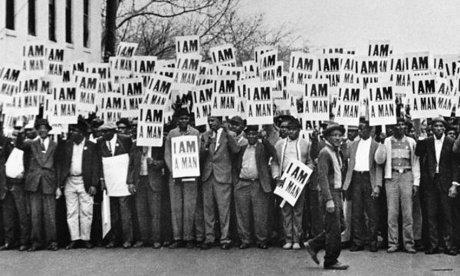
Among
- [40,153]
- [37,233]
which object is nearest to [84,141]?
[40,153]

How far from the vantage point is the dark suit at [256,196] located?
14.7 meters

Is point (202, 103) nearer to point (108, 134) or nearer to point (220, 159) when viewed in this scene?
point (220, 159)

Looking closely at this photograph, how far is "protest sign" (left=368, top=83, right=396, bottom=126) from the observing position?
570 inches

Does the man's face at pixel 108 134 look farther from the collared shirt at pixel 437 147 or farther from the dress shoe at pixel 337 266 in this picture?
the collared shirt at pixel 437 147

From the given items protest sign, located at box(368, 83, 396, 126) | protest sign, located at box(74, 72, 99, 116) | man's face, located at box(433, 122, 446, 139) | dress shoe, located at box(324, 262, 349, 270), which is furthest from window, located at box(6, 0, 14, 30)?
dress shoe, located at box(324, 262, 349, 270)

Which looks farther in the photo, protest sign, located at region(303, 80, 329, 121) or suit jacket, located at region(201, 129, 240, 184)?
protest sign, located at region(303, 80, 329, 121)

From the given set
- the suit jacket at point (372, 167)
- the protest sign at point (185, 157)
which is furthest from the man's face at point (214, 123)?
the suit jacket at point (372, 167)

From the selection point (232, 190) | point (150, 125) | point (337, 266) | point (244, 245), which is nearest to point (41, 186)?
point (150, 125)

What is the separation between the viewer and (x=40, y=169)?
592 inches

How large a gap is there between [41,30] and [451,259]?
20246 millimetres

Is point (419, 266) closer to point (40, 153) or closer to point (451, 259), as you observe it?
point (451, 259)

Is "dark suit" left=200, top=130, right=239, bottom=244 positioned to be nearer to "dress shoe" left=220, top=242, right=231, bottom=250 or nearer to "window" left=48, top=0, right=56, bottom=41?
"dress shoe" left=220, top=242, right=231, bottom=250

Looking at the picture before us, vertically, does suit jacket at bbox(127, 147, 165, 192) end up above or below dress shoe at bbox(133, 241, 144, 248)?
above

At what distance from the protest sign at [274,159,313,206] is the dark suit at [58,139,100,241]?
3.27 m
